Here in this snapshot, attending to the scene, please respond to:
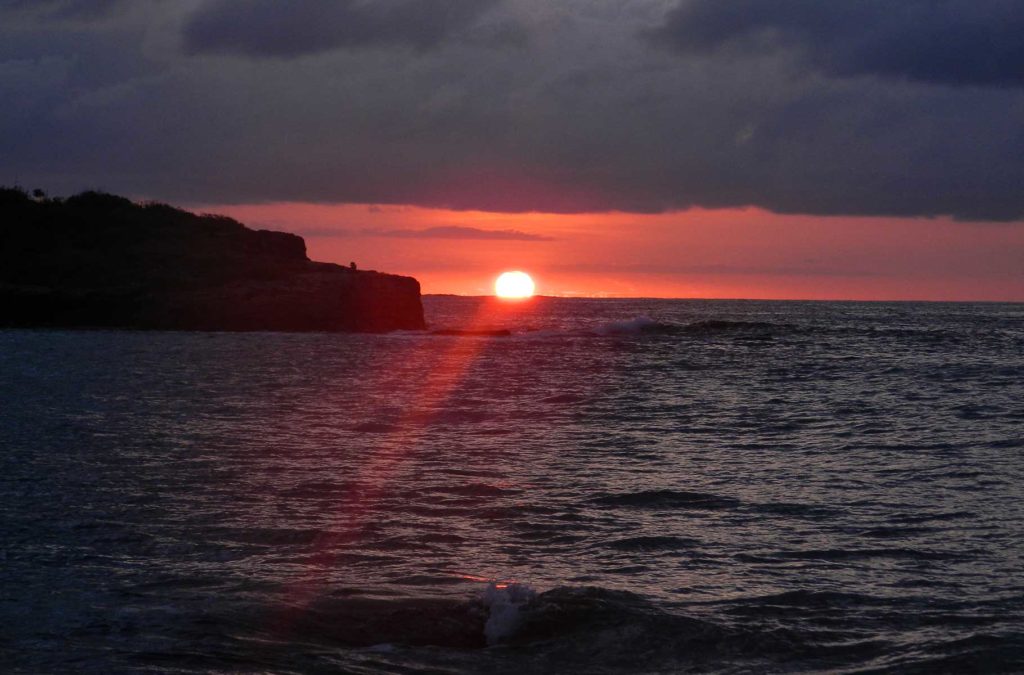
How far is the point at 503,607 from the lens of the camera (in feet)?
34.9

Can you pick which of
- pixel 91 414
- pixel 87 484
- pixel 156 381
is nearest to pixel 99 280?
pixel 156 381

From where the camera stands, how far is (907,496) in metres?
17.0

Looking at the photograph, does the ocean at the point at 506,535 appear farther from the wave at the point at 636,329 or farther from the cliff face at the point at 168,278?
the wave at the point at 636,329

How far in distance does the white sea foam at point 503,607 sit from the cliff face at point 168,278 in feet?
256

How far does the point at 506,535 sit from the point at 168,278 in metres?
83.5

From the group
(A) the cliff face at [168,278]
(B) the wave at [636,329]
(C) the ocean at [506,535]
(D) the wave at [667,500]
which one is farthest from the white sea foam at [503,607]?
(B) the wave at [636,329]

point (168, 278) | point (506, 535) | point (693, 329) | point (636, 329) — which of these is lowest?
point (506, 535)

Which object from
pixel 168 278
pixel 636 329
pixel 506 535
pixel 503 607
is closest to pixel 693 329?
pixel 636 329

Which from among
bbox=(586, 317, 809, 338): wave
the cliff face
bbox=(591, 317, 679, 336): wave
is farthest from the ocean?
bbox=(591, 317, 679, 336): wave

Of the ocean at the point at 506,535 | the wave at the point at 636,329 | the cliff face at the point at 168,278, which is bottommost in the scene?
the ocean at the point at 506,535

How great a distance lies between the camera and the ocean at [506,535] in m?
9.84

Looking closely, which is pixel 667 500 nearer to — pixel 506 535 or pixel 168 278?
pixel 506 535

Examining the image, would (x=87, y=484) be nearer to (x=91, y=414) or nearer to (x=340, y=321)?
(x=91, y=414)

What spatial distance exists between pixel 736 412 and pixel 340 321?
61.0m
